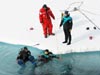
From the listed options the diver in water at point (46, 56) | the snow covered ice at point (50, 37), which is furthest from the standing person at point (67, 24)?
the diver in water at point (46, 56)

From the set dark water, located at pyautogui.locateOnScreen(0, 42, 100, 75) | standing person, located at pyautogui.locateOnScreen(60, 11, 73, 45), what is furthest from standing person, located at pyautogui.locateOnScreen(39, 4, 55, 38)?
dark water, located at pyautogui.locateOnScreen(0, 42, 100, 75)

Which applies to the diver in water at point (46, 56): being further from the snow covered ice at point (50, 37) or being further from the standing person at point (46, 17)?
the standing person at point (46, 17)

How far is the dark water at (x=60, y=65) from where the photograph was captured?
15.0 metres

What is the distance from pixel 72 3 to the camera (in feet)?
70.4

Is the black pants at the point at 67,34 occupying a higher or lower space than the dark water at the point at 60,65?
higher

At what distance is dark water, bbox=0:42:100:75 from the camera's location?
15.0m

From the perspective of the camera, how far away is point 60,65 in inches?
610

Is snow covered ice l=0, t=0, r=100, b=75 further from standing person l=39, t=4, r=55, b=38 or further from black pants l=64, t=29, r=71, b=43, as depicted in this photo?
standing person l=39, t=4, r=55, b=38

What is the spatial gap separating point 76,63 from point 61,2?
6891 millimetres

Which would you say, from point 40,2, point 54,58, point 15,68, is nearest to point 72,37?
point 54,58

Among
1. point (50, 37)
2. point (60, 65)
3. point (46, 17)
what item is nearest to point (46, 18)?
point (46, 17)

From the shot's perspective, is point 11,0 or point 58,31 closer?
point 58,31

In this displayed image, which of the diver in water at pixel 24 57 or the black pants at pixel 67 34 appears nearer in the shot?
the diver in water at pixel 24 57

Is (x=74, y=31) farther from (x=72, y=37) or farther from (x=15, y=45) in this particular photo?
(x=15, y=45)
